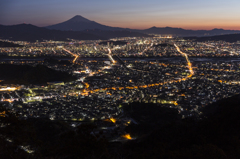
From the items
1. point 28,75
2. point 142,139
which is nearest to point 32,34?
point 28,75

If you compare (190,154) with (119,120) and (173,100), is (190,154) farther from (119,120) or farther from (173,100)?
(173,100)

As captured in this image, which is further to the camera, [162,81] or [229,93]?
[162,81]

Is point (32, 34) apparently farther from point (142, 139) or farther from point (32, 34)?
point (142, 139)

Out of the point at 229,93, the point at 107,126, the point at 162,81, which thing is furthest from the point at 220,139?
the point at 162,81

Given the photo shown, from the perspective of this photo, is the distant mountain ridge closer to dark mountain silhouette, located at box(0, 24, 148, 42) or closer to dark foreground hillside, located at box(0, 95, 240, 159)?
dark mountain silhouette, located at box(0, 24, 148, 42)

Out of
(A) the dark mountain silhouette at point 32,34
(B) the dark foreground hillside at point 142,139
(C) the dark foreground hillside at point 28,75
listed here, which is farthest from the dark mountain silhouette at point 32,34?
(B) the dark foreground hillside at point 142,139

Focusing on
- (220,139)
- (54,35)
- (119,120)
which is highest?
(54,35)

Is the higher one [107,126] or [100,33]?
[100,33]
